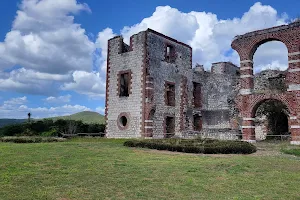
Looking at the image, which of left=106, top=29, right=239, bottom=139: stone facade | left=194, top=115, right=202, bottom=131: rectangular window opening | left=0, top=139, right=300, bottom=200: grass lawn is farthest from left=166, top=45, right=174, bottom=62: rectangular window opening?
left=0, top=139, right=300, bottom=200: grass lawn

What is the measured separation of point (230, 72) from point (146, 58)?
13666mm

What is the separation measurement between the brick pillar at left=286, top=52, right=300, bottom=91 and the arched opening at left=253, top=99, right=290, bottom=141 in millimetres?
5227

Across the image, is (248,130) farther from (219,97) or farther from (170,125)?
(219,97)

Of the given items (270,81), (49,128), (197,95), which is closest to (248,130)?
(270,81)

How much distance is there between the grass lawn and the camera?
6.78 meters

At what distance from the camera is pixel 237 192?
23.3ft

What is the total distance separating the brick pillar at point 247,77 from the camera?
21872 mm

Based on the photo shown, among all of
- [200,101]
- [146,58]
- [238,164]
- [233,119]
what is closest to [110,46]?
[146,58]

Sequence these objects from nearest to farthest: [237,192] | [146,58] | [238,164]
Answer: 1. [237,192]
2. [238,164]
3. [146,58]

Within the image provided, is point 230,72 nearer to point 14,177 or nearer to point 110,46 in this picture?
point 110,46

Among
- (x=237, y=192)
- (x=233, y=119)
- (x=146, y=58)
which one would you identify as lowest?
(x=237, y=192)

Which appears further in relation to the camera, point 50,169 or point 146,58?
point 146,58

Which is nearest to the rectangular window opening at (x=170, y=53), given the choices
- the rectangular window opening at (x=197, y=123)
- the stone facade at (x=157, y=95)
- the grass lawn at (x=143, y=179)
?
the stone facade at (x=157, y=95)

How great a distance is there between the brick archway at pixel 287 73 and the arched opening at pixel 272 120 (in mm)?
4024
